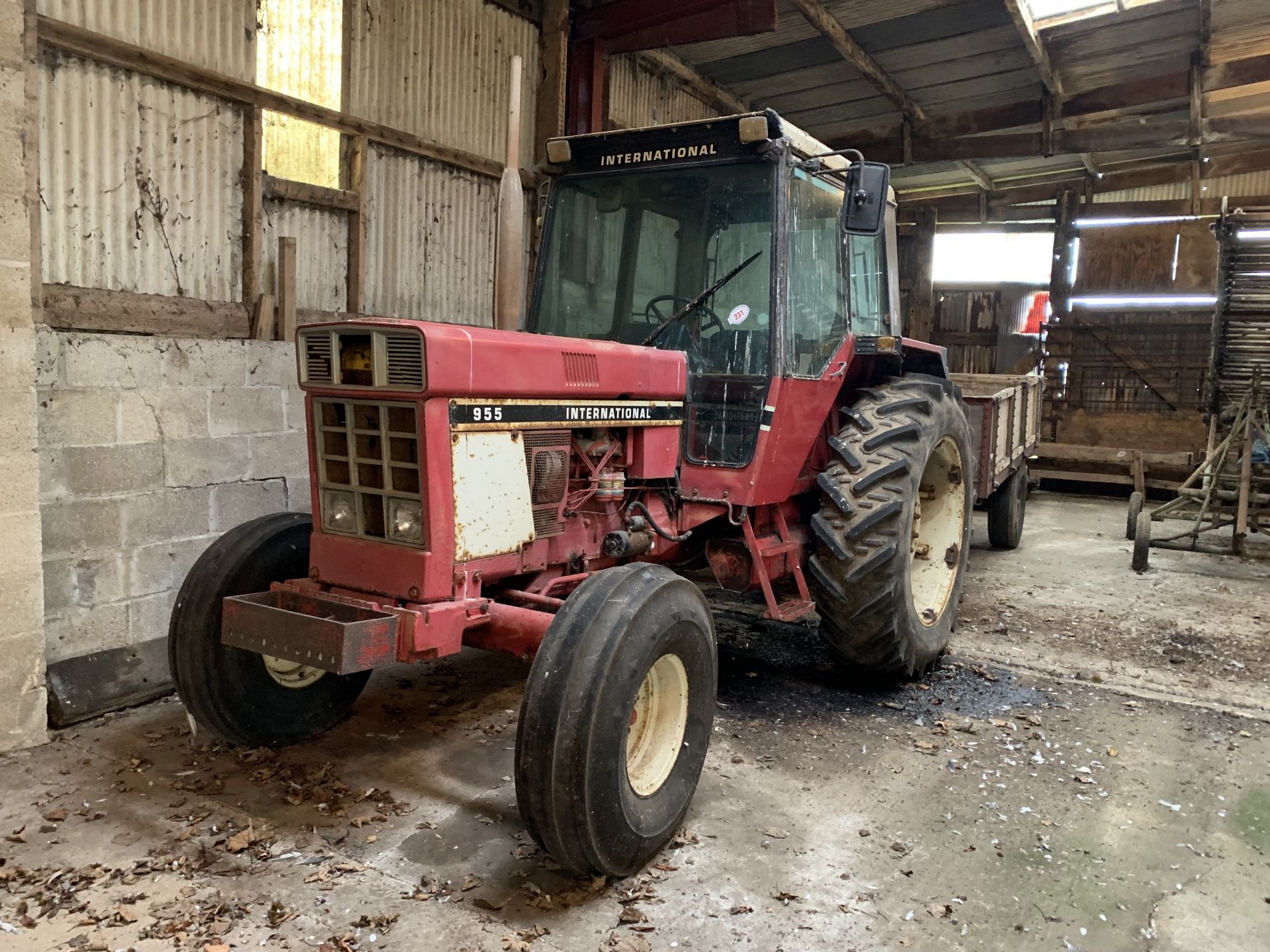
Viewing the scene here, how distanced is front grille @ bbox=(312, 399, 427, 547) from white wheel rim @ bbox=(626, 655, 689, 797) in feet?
2.74

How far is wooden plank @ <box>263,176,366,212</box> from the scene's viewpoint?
4.82 metres

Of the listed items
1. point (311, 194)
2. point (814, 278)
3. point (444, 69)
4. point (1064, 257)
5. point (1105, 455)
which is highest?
point (444, 69)

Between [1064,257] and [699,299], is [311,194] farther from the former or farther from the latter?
[1064,257]

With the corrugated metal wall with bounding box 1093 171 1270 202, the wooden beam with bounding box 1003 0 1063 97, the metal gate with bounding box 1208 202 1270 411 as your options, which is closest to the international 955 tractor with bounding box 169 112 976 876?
the wooden beam with bounding box 1003 0 1063 97

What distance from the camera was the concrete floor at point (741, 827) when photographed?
2.43 metres

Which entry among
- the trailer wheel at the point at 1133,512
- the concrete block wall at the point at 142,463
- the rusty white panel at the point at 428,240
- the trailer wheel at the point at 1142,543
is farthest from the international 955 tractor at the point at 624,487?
the trailer wheel at the point at 1133,512

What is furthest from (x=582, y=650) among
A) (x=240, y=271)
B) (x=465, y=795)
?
(x=240, y=271)

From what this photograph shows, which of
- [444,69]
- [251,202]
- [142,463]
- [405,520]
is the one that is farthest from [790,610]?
[444,69]

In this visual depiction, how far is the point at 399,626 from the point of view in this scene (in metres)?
2.72

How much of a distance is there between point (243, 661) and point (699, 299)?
2.18 meters

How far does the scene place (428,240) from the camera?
5812 mm

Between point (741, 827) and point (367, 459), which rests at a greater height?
point (367, 459)

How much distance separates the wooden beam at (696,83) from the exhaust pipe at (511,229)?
14.8ft

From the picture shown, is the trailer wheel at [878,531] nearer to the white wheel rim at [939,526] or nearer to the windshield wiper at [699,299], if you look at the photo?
the white wheel rim at [939,526]
